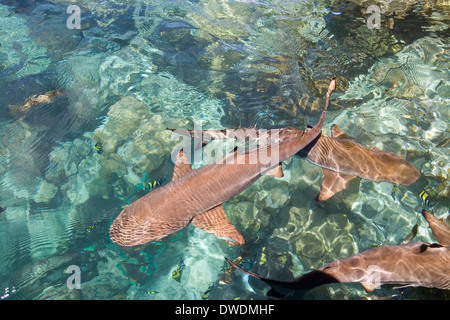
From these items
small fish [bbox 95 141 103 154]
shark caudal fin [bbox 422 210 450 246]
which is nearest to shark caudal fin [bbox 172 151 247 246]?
shark caudal fin [bbox 422 210 450 246]

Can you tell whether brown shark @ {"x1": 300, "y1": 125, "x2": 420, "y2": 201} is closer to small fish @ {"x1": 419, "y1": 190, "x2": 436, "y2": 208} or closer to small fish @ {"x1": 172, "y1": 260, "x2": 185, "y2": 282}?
small fish @ {"x1": 419, "y1": 190, "x2": 436, "y2": 208}

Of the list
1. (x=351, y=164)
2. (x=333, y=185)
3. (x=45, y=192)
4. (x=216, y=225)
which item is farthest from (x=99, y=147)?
(x=351, y=164)

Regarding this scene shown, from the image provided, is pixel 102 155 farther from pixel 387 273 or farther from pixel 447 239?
pixel 447 239

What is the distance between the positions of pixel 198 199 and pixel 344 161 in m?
2.91

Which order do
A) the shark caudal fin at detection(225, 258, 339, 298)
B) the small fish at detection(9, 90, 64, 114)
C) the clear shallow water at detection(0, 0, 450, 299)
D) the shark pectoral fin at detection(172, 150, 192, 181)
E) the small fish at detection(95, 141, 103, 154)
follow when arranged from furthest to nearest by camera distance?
the small fish at detection(9, 90, 64, 114)
the small fish at detection(95, 141, 103, 154)
the shark pectoral fin at detection(172, 150, 192, 181)
the clear shallow water at detection(0, 0, 450, 299)
the shark caudal fin at detection(225, 258, 339, 298)

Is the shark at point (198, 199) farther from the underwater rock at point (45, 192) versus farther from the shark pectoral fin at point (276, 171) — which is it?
the underwater rock at point (45, 192)

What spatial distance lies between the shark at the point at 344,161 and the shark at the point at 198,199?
36.8 inches

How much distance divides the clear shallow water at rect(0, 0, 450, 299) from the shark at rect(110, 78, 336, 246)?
854mm

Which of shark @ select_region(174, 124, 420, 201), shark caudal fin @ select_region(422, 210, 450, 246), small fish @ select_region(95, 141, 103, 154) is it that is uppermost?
shark @ select_region(174, 124, 420, 201)

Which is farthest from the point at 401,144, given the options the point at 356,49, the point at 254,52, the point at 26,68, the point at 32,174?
the point at 26,68

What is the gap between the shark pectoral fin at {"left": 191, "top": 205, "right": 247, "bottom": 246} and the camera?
474 cm

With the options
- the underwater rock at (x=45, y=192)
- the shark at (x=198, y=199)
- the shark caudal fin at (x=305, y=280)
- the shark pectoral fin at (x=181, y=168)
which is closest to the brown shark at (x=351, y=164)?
the shark at (x=198, y=199)

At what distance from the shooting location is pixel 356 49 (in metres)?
7.83

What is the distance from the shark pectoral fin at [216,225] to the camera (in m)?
4.74
